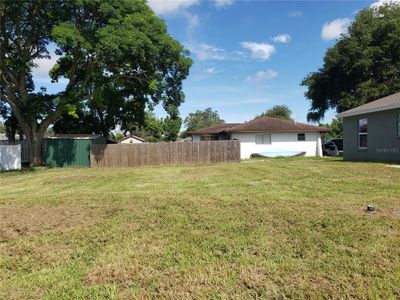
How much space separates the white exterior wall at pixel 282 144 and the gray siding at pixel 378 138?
9567 millimetres

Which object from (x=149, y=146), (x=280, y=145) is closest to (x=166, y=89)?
(x=149, y=146)

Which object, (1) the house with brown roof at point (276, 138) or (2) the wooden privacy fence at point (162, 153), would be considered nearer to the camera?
(2) the wooden privacy fence at point (162, 153)

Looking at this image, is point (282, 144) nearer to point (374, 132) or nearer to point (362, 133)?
point (362, 133)

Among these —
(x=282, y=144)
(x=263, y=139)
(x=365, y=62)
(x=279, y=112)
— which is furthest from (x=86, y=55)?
(x=279, y=112)

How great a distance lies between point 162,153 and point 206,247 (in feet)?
58.4

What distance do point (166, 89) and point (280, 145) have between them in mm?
11924

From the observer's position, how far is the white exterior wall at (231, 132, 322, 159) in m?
28.9

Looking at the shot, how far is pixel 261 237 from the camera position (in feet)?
16.6

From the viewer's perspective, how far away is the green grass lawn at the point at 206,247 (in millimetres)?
3674

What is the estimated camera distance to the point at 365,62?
31016 mm

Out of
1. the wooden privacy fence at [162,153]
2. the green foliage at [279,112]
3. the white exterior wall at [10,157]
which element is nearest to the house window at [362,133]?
the wooden privacy fence at [162,153]

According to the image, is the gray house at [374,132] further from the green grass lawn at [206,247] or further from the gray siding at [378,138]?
the green grass lawn at [206,247]

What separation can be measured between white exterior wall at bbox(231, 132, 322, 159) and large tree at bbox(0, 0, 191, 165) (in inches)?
343

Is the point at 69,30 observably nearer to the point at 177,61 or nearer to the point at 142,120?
the point at 177,61
